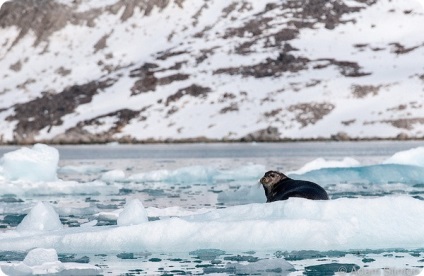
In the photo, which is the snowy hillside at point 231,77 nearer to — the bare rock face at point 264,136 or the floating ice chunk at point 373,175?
the bare rock face at point 264,136

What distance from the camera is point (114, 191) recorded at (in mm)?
35250

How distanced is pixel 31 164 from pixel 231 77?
416 ft

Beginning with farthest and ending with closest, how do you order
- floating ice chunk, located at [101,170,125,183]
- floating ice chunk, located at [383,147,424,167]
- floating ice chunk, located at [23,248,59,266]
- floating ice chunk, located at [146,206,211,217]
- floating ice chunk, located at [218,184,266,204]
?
floating ice chunk, located at [101,170,125,183] < floating ice chunk, located at [383,147,424,167] < floating ice chunk, located at [218,184,266,204] < floating ice chunk, located at [146,206,211,217] < floating ice chunk, located at [23,248,59,266]

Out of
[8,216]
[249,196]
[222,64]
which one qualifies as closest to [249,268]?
[8,216]

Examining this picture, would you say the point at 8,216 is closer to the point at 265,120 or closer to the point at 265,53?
the point at 265,120

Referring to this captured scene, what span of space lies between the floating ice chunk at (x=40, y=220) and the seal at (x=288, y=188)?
5265 mm

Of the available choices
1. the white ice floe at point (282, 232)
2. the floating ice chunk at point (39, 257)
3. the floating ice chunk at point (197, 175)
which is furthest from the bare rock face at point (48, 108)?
the floating ice chunk at point (39, 257)

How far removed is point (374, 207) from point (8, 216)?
11.3 meters

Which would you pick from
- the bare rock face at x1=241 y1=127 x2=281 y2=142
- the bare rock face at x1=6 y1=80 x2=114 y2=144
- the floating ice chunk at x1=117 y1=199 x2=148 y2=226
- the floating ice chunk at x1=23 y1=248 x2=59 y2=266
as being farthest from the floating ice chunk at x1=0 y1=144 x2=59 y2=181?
the bare rock face at x1=6 y1=80 x2=114 y2=144

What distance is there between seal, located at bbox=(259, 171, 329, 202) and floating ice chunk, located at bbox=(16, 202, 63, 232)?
17.3 ft

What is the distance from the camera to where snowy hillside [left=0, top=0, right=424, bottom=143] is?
474ft

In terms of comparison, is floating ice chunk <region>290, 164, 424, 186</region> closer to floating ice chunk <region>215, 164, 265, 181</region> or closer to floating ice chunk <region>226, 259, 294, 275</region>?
floating ice chunk <region>215, 164, 265, 181</region>

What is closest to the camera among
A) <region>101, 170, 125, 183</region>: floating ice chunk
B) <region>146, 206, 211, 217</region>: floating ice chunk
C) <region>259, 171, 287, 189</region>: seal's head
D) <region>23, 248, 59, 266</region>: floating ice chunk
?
<region>23, 248, 59, 266</region>: floating ice chunk

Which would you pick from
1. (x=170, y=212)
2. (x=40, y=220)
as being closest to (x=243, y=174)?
(x=170, y=212)
